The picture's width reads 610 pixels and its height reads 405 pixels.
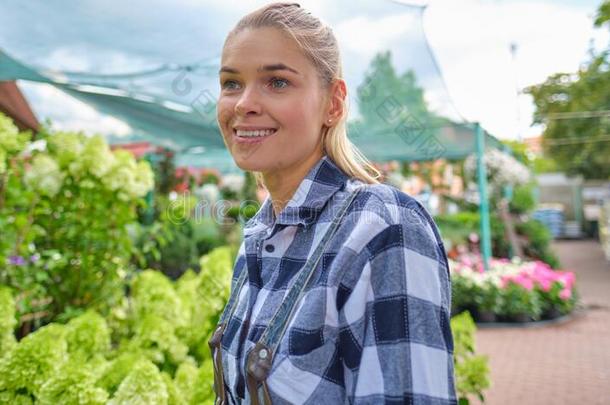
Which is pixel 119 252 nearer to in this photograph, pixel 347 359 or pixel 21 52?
pixel 21 52

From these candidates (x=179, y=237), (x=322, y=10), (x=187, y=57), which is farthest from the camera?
(x=179, y=237)

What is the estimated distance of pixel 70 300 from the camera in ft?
10.3

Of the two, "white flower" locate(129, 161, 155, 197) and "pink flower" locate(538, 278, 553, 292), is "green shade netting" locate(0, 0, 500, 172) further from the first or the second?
"pink flower" locate(538, 278, 553, 292)

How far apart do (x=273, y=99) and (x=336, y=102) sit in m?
0.14

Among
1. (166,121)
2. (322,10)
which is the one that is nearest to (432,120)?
(322,10)

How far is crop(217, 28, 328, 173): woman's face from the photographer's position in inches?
38.8

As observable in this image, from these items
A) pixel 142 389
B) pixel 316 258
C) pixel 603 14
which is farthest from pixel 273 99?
pixel 603 14

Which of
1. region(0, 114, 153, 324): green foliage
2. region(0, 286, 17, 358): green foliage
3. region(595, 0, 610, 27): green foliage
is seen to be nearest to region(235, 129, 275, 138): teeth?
region(0, 286, 17, 358): green foliage

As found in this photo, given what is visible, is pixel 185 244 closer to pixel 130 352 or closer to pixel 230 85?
pixel 130 352

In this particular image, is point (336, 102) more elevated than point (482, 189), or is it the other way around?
point (482, 189)

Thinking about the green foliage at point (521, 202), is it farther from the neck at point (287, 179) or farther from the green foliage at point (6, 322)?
the neck at point (287, 179)

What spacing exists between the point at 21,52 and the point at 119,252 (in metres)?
1.76

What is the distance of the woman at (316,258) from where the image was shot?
803 mm

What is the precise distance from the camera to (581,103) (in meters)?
8.36
